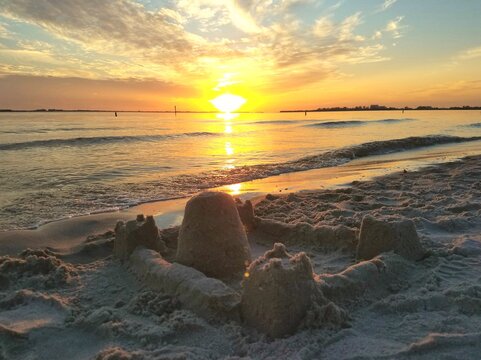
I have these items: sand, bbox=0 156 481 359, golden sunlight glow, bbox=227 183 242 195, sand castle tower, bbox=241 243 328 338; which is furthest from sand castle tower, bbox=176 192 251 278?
golden sunlight glow, bbox=227 183 242 195

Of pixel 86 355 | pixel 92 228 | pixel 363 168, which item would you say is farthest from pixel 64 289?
pixel 363 168

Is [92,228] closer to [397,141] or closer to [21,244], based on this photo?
[21,244]

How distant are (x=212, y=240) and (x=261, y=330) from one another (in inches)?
48.0

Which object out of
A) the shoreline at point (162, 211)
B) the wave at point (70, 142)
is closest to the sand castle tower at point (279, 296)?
the shoreline at point (162, 211)

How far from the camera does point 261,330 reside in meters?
2.60

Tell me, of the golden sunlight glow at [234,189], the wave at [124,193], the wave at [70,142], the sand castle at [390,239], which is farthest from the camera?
the wave at [70,142]

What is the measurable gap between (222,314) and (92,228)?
12.2 ft

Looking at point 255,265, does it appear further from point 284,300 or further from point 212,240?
point 212,240

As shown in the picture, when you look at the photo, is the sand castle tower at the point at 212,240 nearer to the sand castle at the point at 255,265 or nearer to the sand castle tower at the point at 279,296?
the sand castle at the point at 255,265

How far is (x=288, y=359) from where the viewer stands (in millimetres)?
2314

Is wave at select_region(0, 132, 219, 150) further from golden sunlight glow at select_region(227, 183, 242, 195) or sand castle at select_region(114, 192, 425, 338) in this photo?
sand castle at select_region(114, 192, 425, 338)

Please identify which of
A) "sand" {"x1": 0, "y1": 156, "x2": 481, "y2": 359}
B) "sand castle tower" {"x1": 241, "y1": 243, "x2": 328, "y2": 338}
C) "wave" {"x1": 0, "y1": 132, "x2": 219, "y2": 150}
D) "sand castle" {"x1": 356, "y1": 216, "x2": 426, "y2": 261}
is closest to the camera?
"sand" {"x1": 0, "y1": 156, "x2": 481, "y2": 359}

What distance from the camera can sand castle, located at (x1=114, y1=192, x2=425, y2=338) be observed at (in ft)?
8.58

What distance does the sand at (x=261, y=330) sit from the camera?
2.45m
